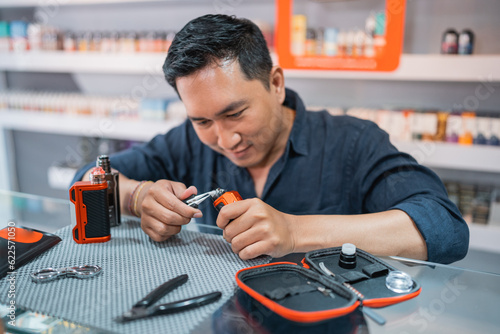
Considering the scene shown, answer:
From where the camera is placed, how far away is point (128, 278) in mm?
747

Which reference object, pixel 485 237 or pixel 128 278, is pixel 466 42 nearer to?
pixel 485 237

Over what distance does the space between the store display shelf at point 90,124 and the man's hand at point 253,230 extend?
179 cm

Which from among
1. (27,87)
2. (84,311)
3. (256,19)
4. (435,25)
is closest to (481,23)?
(435,25)

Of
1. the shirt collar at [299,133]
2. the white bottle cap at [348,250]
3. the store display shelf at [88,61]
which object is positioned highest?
the store display shelf at [88,61]

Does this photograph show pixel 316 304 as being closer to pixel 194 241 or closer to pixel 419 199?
pixel 194 241

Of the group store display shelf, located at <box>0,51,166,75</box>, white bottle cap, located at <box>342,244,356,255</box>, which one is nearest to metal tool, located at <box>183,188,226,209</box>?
white bottle cap, located at <box>342,244,356,255</box>

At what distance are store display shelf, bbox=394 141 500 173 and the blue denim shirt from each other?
33.1 inches

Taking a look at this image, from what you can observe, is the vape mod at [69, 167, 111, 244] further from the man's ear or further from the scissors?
the man's ear

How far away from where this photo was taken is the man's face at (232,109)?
3.49 feet

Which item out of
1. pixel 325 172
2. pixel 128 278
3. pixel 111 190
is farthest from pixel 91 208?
pixel 325 172

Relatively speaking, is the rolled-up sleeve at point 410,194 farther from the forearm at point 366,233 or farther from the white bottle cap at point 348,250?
the white bottle cap at point 348,250

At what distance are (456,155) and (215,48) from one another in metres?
1.45

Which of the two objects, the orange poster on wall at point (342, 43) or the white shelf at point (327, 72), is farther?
the orange poster on wall at point (342, 43)

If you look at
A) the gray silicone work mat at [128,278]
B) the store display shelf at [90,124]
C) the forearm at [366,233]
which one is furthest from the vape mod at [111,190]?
the store display shelf at [90,124]
